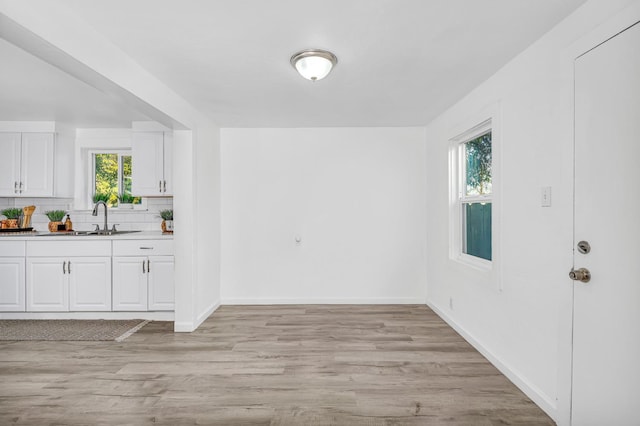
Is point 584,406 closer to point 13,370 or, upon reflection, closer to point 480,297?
point 480,297

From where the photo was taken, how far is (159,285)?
3.83 meters

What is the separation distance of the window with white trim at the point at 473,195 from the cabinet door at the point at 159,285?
3.18 m

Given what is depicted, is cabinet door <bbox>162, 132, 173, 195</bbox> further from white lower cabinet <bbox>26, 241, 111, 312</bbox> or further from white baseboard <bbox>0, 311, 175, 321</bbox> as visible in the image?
white baseboard <bbox>0, 311, 175, 321</bbox>

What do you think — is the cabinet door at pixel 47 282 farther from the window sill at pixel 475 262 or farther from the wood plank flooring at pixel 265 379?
the window sill at pixel 475 262

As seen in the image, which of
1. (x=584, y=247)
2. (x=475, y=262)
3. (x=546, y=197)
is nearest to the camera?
(x=584, y=247)

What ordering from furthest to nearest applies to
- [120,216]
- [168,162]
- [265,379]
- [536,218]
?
[120,216], [168,162], [265,379], [536,218]

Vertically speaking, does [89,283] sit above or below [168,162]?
below

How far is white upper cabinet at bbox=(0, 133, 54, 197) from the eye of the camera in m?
4.25

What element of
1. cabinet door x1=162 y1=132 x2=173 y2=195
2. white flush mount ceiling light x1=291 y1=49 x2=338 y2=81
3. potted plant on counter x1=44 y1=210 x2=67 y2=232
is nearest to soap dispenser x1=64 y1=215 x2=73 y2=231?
potted plant on counter x1=44 y1=210 x2=67 y2=232

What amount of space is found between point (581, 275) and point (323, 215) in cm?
303

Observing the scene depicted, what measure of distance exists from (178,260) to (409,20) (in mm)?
3035

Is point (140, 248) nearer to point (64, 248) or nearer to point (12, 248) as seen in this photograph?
point (64, 248)

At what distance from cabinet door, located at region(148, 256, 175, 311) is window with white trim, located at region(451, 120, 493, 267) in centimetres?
318

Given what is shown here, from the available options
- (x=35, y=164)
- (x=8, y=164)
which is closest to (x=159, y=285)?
(x=35, y=164)
